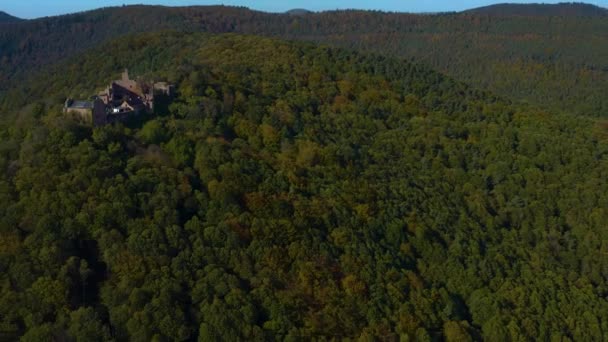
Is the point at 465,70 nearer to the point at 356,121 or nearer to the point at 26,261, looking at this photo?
the point at 356,121

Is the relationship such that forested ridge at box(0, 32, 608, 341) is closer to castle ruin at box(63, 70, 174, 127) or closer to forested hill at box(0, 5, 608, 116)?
castle ruin at box(63, 70, 174, 127)

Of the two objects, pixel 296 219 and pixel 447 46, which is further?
pixel 447 46

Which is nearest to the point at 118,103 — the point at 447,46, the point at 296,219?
the point at 296,219

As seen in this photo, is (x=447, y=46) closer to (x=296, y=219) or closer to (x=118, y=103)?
(x=118, y=103)

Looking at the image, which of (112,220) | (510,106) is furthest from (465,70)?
(112,220)

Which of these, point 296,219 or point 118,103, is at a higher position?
point 118,103

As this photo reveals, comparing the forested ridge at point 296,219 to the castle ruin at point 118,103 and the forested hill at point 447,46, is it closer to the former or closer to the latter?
the castle ruin at point 118,103

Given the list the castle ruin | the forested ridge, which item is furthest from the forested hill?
the castle ruin
